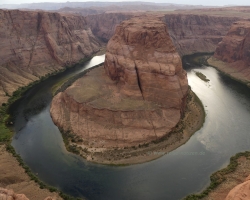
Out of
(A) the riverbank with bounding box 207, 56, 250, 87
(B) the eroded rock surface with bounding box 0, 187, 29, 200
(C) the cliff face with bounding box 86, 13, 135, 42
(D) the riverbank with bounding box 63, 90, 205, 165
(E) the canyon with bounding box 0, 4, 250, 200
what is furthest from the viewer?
(C) the cliff face with bounding box 86, 13, 135, 42

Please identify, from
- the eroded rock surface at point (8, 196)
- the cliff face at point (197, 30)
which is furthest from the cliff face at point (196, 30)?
the eroded rock surface at point (8, 196)

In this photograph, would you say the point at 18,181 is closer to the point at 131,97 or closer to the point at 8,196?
the point at 8,196

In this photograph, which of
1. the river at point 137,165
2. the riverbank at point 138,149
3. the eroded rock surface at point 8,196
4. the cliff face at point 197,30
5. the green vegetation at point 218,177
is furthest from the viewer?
the cliff face at point 197,30

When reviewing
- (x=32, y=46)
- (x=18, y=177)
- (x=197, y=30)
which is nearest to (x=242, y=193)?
(x=18, y=177)

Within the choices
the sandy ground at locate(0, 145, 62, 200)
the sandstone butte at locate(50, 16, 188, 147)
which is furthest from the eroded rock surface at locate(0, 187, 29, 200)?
the sandstone butte at locate(50, 16, 188, 147)

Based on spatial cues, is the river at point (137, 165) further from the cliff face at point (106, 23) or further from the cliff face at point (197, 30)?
the cliff face at point (106, 23)

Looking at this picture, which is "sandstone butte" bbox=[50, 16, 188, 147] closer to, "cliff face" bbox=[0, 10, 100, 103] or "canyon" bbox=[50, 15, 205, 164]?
"canyon" bbox=[50, 15, 205, 164]

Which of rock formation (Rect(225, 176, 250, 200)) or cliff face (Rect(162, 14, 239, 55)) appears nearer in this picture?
rock formation (Rect(225, 176, 250, 200))
